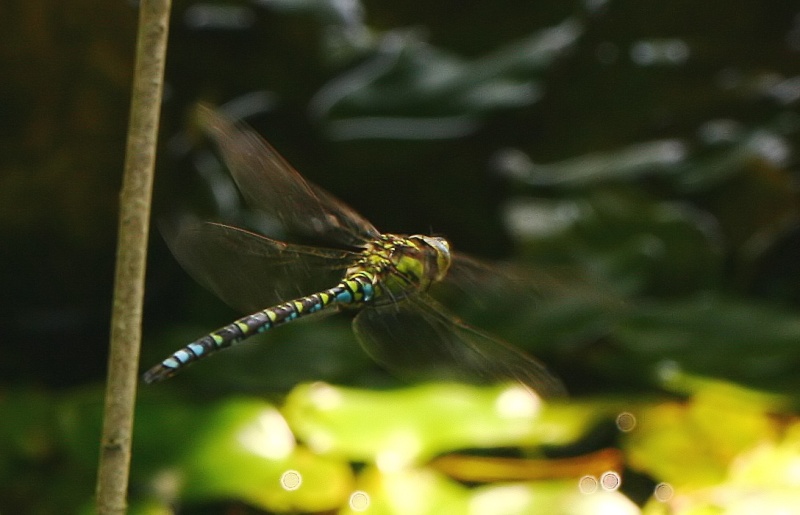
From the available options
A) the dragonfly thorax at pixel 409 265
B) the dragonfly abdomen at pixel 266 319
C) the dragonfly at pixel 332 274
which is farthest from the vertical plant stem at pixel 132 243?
the dragonfly thorax at pixel 409 265

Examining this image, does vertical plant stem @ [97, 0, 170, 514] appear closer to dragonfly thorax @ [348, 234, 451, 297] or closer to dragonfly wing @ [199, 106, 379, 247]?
dragonfly wing @ [199, 106, 379, 247]

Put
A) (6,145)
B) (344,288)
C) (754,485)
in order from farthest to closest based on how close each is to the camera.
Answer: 1. (6,145)
2. (754,485)
3. (344,288)

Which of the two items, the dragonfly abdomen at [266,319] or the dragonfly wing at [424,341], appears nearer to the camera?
the dragonfly abdomen at [266,319]

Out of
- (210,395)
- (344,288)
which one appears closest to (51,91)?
(210,395)

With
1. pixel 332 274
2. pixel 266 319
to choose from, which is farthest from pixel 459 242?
pixel 266 319

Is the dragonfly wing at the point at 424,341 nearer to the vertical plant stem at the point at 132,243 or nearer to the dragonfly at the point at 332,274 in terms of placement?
the dragonfly at the point at 332,274

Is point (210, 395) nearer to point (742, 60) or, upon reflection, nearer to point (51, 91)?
point (51, 91)
